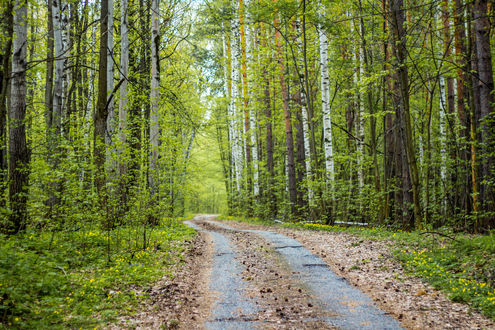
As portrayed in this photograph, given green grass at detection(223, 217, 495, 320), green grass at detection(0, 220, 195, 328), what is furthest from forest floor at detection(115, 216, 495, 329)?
green grass at detection(0, 220, 195, 328)

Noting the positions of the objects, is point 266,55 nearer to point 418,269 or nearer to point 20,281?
point 418,269

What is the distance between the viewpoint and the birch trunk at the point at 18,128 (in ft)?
23.4

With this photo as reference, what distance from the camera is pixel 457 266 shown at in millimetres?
6559

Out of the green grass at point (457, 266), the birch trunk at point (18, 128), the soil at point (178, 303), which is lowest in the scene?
the soil at point (178, 303)

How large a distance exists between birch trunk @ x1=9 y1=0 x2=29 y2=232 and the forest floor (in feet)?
11.3

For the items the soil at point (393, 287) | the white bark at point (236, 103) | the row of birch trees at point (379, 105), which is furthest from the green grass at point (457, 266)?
the white bark at point (236, 103)

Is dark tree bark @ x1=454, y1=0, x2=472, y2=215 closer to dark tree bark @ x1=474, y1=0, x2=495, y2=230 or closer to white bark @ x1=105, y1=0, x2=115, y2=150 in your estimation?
dark tree bark @ x1=474, y1=0, x2=495, y2=230

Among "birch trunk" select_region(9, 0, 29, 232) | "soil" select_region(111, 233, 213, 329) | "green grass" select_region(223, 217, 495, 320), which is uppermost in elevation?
"birch trunk" select_region(9, 0, 29, 232)

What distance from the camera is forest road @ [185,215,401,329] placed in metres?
4.68

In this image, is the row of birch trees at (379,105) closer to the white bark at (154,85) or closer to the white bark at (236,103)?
the white bark at (236,103)

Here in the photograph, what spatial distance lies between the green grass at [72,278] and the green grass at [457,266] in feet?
16.4

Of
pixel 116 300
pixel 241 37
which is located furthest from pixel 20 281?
pixel 241 37

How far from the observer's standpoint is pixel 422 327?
444 cm

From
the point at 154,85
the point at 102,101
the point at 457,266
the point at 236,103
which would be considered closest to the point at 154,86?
the point at 154,85
